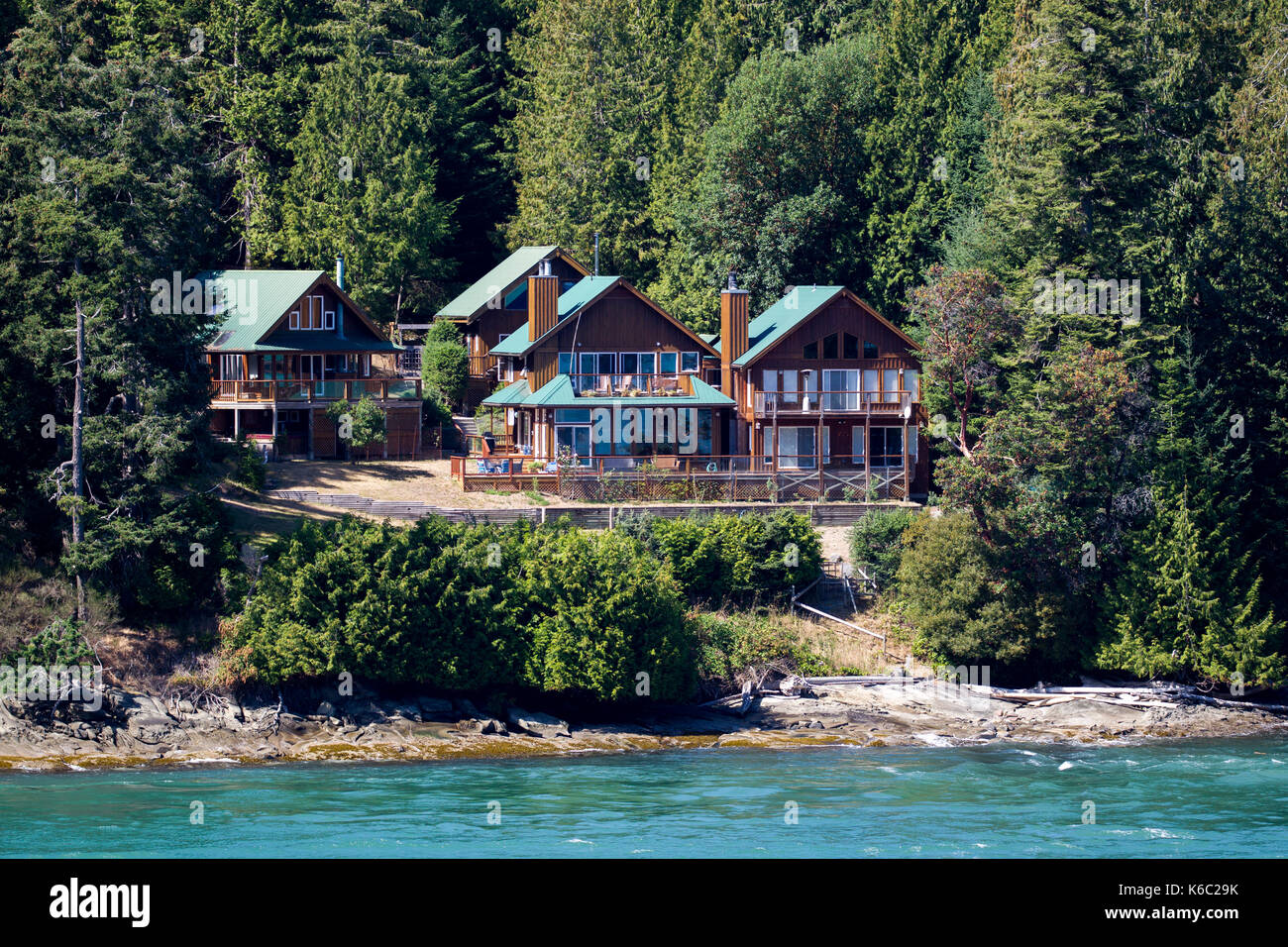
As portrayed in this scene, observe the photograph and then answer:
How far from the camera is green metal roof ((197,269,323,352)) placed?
62.1 m

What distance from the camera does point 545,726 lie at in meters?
42.6

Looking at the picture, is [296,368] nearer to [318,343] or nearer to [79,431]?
[318,343]

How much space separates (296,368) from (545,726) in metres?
26.3

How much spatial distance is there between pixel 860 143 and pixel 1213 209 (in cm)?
2271

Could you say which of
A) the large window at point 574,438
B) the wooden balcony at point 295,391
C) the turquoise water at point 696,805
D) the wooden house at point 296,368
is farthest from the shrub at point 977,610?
the wooden balcony at point 295,391

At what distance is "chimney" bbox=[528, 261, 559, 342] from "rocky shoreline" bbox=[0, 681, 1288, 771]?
22.2m

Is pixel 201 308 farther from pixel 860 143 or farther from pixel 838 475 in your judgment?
pixel 860 143

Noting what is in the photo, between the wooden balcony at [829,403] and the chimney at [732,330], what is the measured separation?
2.45 metres

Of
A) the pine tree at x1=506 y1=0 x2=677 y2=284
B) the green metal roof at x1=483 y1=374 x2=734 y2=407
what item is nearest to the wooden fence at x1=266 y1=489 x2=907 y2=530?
the green metal roof at x1=483 y1=374 x2=734 y2=407

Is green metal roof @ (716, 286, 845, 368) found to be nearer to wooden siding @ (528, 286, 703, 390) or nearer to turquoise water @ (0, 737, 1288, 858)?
wooden siding @ (528, 286, 703, 390)

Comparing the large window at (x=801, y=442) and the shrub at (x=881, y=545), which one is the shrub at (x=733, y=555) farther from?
the large window at (x=801, y=442)

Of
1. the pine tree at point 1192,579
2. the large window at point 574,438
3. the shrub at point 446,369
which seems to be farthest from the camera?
the shrub at point 446,369

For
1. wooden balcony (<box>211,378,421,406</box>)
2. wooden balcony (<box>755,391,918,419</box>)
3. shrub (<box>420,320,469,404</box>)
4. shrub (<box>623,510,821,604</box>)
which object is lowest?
shrub (<box>623,510,821,604</box>)

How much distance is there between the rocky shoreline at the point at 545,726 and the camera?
40406 millimetres
